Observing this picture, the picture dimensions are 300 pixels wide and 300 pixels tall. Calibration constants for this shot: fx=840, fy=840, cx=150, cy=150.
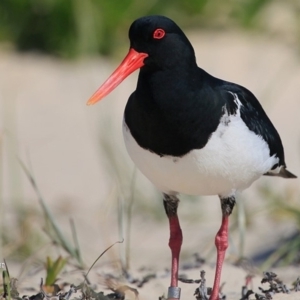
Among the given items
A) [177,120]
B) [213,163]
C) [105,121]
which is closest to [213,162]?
[213,163]

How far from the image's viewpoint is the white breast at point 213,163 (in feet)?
12.6

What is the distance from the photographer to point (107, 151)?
6.14 meters

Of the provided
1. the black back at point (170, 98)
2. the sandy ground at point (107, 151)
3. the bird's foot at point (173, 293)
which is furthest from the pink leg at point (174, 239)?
the black back at point (170, 98)

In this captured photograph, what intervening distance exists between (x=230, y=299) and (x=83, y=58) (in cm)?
509

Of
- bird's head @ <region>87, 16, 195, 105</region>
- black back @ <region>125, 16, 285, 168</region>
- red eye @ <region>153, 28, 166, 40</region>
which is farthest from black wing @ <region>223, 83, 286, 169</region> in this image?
red eye @ <region>153, 28, 166, 40</region>

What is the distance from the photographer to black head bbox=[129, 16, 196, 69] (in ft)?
12.6

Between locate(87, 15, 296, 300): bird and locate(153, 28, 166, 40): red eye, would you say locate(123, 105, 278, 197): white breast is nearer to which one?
locate(87, 15, 296, 300): bird

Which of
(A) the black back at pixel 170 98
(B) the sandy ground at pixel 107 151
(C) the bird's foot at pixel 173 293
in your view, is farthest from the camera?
(B) the sandy ground at pixel 107 151

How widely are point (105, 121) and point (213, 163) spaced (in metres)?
2.99

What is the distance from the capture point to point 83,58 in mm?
8906

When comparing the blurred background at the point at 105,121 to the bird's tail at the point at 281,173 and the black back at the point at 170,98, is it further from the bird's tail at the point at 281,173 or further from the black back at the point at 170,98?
the black back at the point at 170,98

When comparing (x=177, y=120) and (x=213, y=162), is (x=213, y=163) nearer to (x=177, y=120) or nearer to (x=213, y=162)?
(x=213, y=162)

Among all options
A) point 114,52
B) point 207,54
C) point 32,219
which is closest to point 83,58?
point 114,52

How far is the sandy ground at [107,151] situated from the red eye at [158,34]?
4.29 ft
